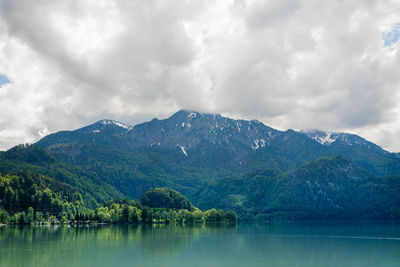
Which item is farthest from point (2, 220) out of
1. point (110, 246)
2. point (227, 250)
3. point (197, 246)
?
point (227, 250)

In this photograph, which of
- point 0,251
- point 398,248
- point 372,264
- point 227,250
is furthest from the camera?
point 398,248

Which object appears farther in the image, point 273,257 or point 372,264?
point 273,257

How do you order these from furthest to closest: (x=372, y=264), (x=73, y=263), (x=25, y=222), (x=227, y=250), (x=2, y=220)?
(x=25, y=222) < (x=2, y=220) < (x=227, y=250) < (x=372, y=264) < (x=73, y=263)

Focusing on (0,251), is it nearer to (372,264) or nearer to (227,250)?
(227,250)

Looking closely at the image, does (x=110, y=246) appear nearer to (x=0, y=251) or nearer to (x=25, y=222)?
(x=0, y=251)

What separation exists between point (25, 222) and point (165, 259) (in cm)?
15207

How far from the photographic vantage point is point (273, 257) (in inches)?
3231

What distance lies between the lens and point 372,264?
247 ft

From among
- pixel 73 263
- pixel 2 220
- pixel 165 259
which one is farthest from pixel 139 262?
pixel 2 220

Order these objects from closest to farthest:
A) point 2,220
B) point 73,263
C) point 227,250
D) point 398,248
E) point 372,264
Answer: point 73,263
point 372,264
point 227,250
point 398,248
point 2,220

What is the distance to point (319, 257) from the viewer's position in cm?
8500

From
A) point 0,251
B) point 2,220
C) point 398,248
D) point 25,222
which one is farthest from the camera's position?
point 25,222

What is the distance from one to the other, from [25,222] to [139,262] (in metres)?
153

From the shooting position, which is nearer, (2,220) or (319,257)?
(319,257)
